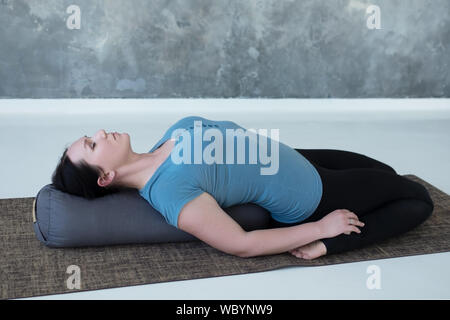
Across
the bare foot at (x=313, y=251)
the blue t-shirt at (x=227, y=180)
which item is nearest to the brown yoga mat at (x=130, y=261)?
the bare foot at (x=313, y=251)

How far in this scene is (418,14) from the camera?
4.93 meters

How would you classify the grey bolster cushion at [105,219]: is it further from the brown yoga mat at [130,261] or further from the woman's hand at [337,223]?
the woman's hand at [337,223]

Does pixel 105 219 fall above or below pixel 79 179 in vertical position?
below

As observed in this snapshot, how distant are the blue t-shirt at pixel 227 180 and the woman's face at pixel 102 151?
13 centimetres

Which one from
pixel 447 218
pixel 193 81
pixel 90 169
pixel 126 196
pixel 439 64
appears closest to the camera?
pixel 90 169

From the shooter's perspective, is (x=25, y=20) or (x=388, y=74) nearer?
(x=25, y=20)

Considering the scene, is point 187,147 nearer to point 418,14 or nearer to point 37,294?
point 37,294

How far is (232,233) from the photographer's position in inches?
80.4

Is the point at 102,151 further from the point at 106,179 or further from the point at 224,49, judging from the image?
the point at 224,49

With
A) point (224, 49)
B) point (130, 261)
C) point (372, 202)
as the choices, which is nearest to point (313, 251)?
point (372, 202)

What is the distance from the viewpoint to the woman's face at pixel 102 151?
207 cm

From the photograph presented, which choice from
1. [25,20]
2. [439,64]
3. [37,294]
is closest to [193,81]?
[25,20]

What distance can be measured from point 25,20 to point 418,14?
9.22 ft

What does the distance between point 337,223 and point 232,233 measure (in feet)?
1.24
